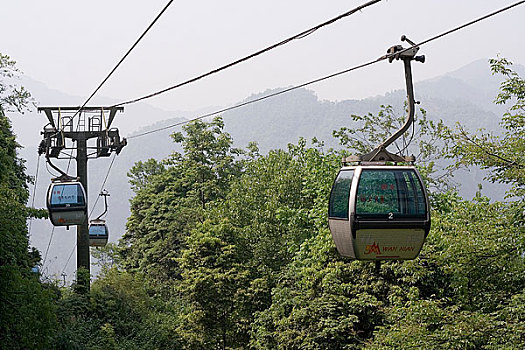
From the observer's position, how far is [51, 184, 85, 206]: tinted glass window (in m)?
18.5

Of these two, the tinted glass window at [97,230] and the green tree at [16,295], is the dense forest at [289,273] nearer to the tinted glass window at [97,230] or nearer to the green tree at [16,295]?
the green tree at [16,295]

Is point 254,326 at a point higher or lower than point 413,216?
lower

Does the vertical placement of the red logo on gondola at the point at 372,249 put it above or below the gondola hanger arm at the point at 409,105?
below

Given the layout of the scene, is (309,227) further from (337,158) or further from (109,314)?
(109,314)

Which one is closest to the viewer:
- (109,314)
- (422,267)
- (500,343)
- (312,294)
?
(500,343)

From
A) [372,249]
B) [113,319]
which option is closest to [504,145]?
[372,249]

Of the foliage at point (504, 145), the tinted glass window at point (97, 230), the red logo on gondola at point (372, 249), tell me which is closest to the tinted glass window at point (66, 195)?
the foliage at point (504, 145)

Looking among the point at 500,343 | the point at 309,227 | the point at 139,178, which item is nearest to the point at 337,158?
the point at 309,227

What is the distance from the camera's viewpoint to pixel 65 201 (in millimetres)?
18578

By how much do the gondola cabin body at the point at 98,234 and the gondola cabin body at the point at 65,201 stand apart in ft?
49.3

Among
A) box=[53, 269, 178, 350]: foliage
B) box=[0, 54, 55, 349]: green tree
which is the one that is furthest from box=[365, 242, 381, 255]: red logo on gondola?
box=[53, 269, 178, 350]: foliage

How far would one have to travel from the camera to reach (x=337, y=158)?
2506 centimetres

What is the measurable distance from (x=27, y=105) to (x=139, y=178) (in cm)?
2696

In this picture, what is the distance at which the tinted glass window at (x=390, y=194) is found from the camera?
7.45m
